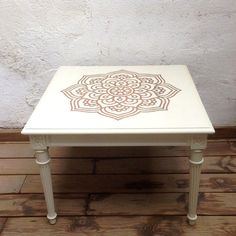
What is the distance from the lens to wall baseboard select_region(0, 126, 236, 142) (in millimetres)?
1771

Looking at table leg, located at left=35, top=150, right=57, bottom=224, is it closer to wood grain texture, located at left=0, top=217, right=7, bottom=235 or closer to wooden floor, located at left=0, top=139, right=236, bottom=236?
wooden floor, located at left=0, top=139, right=236, bottom=236

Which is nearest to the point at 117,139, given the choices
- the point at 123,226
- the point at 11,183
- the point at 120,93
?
the point at 120,93

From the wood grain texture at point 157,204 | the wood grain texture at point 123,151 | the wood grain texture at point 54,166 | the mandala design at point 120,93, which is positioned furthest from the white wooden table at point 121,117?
the wood grain texture at point 123,151

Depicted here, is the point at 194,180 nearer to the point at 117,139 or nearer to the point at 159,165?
the point at 117,139

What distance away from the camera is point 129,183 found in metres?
1.50

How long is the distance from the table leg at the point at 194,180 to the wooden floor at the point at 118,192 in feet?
0.16

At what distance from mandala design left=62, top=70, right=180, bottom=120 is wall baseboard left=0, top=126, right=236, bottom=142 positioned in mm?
580

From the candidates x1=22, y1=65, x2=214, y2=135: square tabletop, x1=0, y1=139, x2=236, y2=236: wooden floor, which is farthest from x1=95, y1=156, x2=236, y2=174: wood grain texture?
x1=22, y1=65, x2=214, y2=135: square tabletop

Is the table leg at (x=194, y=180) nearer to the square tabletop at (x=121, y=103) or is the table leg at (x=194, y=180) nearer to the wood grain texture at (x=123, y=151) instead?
the square tabletop at (x=121, y=103)

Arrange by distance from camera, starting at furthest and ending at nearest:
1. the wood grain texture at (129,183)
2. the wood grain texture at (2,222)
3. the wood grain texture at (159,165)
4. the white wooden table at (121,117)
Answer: the wood grain texture at (159,165) < the wood grain texture at (129,183) < the wood grain texture at (2,222) < the white wooden table at (121,117)

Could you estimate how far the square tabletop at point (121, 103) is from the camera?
1.08m

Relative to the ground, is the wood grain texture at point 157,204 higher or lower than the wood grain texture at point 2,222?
lower

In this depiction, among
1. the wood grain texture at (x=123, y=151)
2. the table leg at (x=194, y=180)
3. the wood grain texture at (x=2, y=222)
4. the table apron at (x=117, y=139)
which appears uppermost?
the table apron at (x=117, y=139)

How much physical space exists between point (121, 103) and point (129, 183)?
1.49 feet
